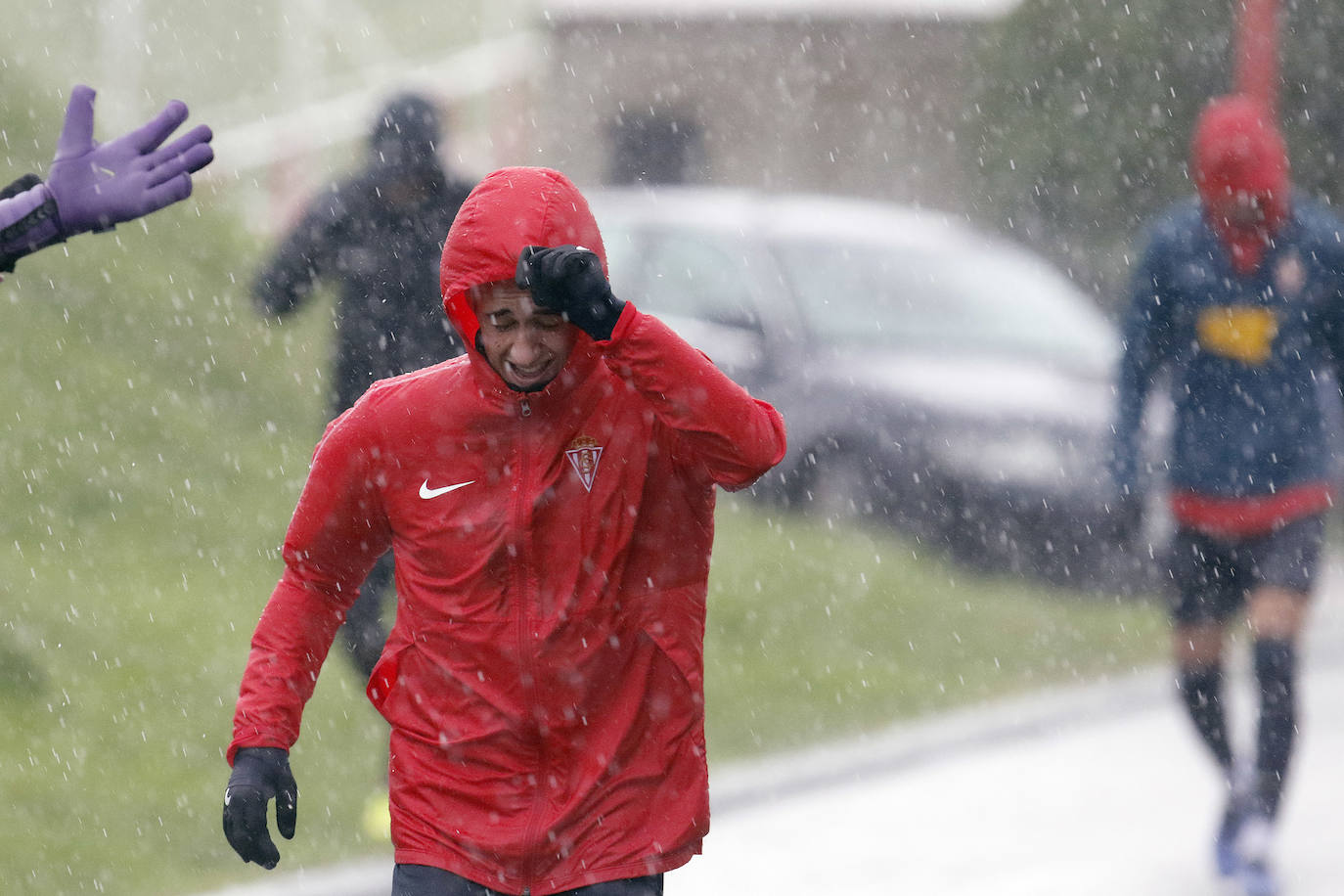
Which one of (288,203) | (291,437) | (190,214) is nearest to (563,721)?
(291,437)

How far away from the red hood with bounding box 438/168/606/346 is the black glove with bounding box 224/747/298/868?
2.55 feet

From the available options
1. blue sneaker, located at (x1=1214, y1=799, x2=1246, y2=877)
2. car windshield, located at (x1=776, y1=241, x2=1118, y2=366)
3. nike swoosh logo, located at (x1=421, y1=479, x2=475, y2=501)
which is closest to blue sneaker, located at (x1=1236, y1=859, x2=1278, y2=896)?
blue sneaker, located at (x1=1214, y1=799, x2=1246, y2=877)

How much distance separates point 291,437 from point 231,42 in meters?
10.5

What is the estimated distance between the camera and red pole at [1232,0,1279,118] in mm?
12891

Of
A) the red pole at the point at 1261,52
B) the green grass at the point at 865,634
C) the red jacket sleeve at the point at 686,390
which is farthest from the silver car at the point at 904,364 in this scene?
the red jacket sleeve at the point at 686,390

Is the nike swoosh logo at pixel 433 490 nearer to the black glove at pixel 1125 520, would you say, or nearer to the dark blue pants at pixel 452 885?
the dark blue pants at pixel 452 885

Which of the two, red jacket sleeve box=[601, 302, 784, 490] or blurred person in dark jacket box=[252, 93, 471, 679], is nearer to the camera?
red jacket sleeve box=[601, 302, 784, 490]

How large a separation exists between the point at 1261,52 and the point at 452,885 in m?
11.3

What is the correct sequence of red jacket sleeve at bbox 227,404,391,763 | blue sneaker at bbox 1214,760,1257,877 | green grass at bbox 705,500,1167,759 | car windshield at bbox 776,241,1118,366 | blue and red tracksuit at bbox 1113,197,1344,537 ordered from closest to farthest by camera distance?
1. red jacket sleeve at bbox 227,404,391,763
2. blue and red tracksuit at bbox 1113,197,1344,537
3. blue sneaker at bbox 1214,760,1257,877
4. green grass at bbox 705,500,1167,759
5. car windshield at bbox 776,241,1118,366

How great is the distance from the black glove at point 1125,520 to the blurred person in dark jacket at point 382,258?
469 cm

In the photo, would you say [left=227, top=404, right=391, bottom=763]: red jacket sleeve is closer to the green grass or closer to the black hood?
the black hood

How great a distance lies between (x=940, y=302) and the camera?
1074cm

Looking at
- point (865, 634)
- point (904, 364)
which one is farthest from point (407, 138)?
point (904, 364)

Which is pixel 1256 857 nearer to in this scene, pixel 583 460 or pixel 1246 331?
pixel 1246 331
